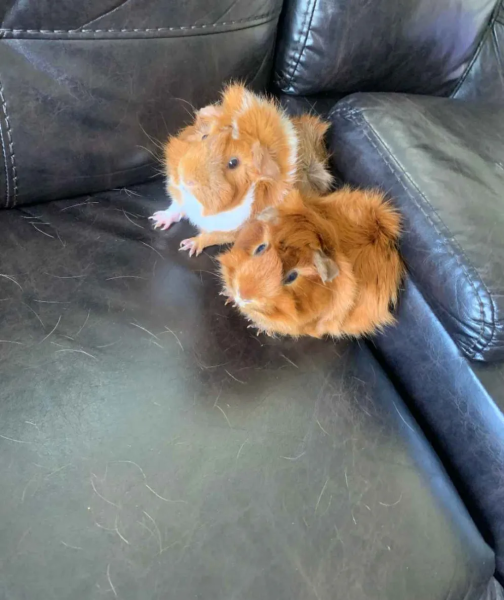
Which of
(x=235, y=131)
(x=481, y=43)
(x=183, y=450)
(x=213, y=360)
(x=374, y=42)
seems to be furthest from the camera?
(x=481, y=43)

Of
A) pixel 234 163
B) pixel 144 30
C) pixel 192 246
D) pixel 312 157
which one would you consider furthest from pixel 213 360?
pixel 144 30

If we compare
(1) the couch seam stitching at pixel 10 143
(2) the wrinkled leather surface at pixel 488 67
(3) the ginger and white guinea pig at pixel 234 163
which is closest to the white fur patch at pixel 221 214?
(3) the ginger and white guinea pig at pixel 234 163

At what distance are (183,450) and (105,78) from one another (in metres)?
0.70

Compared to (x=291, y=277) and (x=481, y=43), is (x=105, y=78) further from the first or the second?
(x=481, y=43)

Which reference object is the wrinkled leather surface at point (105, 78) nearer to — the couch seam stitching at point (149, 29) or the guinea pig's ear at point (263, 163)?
the couch seam stitching at point (149, 29)

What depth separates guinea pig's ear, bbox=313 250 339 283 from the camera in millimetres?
878

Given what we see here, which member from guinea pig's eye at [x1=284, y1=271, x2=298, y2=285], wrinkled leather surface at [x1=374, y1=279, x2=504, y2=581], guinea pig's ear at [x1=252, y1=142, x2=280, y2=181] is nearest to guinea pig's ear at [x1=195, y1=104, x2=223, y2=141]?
guinea pig's ear at [x1=252, y1=142, x2=280, y2=181]

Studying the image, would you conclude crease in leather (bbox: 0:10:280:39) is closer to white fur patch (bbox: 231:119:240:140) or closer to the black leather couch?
the black leather couch

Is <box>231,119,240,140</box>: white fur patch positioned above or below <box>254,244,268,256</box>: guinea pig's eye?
above

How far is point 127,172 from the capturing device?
111 centimetres

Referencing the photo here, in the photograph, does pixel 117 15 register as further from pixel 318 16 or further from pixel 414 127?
pixel 414 127

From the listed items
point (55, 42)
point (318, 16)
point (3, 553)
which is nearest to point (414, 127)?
point (318, 16)

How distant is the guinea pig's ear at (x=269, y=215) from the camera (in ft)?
3.17

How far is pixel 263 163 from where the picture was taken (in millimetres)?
1014
